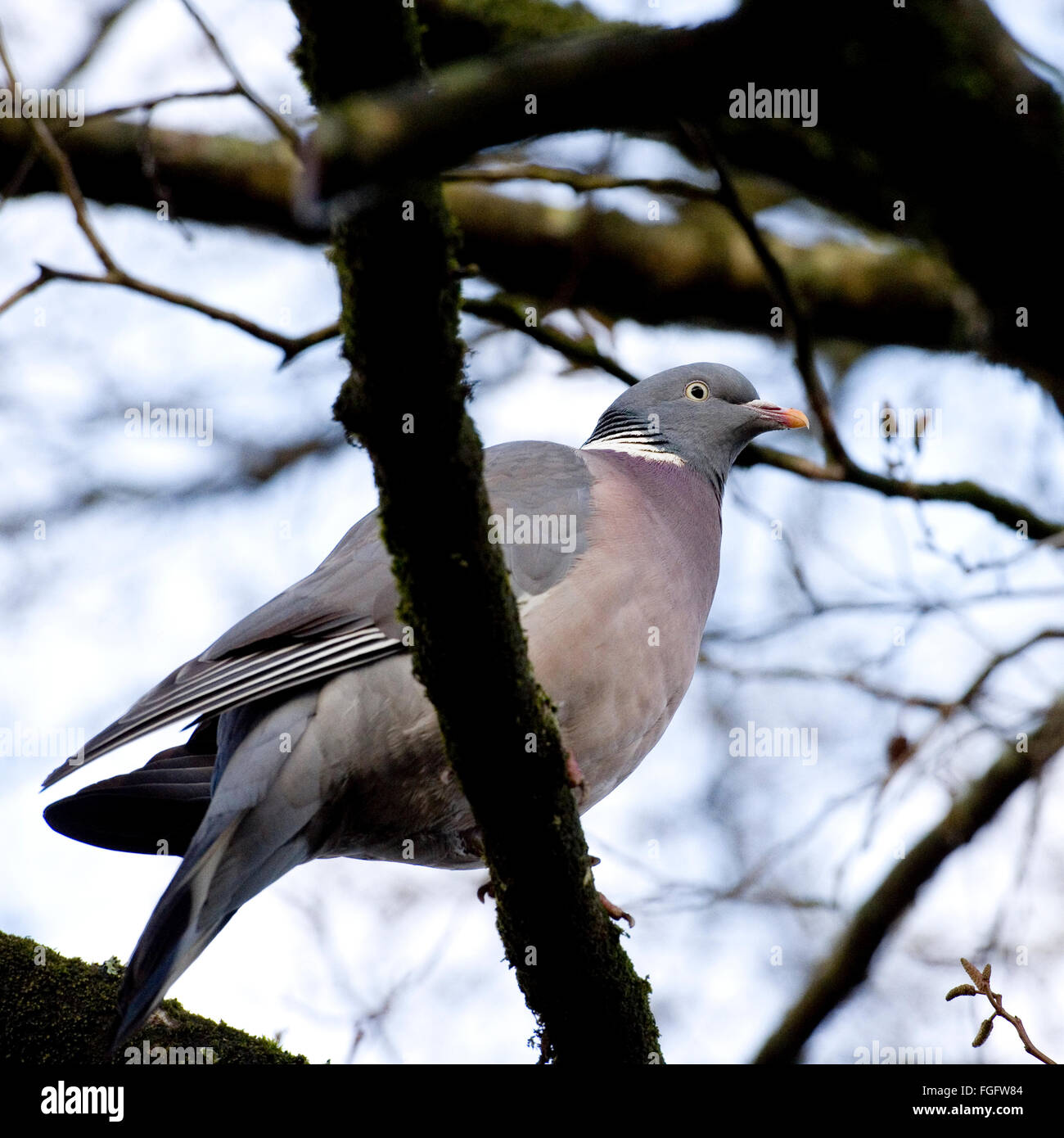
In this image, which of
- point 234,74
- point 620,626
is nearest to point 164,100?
point 234,74

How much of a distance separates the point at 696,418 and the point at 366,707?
2018 mm

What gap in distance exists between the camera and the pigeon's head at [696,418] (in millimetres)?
4781

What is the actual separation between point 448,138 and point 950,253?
234cm

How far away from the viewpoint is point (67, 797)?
3621mm

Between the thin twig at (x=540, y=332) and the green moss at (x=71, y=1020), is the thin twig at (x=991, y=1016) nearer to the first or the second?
the green moss at (x=71, y=1020)

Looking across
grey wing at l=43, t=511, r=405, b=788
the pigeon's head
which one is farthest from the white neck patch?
grey wing at l=43, t=511, r=405, b=788

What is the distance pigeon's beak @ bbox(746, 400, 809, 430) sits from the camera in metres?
4.79

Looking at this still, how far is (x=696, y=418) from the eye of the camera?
4.84 meters

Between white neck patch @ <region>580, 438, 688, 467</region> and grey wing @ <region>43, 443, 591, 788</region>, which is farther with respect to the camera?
white neck patch @ <region>580, 438, 688, 467</region>

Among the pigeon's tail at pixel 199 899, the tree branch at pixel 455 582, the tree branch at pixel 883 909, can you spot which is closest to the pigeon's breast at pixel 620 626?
the tree branch at pixel 455 582

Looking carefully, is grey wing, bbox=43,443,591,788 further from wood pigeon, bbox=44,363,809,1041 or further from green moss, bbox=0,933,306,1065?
green moss, bbox=0,933,306,1065

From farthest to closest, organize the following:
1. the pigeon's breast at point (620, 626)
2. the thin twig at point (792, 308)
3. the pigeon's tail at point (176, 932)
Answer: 1. the thin twig at point (792, 308)
2. the pigeon's breast at point (620, 626)
3. the pigeon's tail at point (176, 932)
